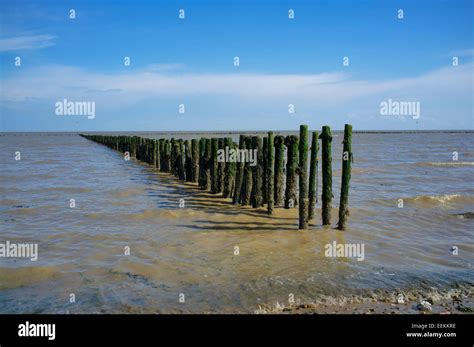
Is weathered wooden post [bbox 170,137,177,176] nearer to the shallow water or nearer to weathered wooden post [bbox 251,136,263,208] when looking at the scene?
the shallow water

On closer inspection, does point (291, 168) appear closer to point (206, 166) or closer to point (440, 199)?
point (206, 166)

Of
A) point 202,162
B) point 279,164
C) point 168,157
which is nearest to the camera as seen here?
point 279,164

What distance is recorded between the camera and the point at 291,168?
11.9 m

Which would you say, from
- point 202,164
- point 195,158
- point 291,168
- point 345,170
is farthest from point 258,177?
point 195,158

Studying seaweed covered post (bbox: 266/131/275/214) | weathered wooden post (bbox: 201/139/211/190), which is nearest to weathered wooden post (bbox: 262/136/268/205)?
seaweed covered post (bbox: 266/131/275/214)

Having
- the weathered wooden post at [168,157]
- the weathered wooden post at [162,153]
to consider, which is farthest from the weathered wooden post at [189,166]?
the weathered wooden post at [162,153]

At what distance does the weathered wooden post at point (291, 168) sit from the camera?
11.6m

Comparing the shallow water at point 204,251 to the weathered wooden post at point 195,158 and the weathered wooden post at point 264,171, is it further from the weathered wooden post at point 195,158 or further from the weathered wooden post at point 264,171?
the weathered wooden post at point 195,158

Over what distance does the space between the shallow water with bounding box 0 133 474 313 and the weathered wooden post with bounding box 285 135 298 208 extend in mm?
619

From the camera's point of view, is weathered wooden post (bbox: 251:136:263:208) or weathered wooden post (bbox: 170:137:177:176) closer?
weathered wooden post (bbox: 251:136:263:208)

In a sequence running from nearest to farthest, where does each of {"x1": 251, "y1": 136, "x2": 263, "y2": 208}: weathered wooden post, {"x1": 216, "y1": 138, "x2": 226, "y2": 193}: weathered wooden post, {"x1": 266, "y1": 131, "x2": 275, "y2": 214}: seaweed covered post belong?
{"x1": 266, "y1": 131, "x2": 275, "y2": 214}: seaweed covered post → {"x1": 251, "y1": 136, "x2": 263, "y2": 208}: weathered wooden post → {"x1": 216, "y1": 138, "x2": 226, "y2": 193}: weathered wooden post

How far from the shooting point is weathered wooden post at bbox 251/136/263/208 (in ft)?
41.7

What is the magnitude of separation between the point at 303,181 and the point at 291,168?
44.6 inches
